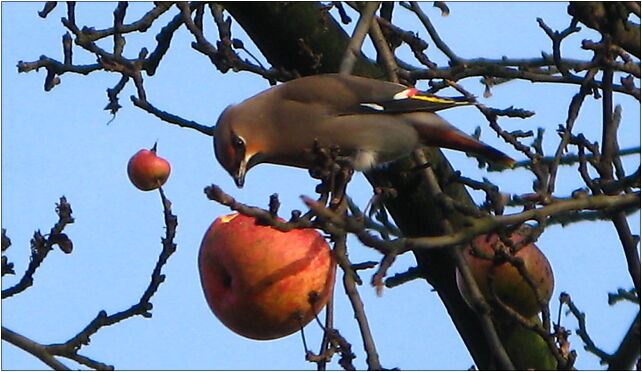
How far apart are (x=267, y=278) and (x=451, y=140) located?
1.18 metres

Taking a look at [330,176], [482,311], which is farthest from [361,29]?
[482,311]

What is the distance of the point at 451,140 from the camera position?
14.8 feet

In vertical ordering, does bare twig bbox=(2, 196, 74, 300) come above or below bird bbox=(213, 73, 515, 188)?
below

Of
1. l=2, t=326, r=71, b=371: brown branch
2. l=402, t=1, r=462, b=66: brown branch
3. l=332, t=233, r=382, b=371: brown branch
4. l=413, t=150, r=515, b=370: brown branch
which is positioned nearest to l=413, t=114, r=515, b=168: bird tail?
l=402, t=1, r=462, b=66: brown branch

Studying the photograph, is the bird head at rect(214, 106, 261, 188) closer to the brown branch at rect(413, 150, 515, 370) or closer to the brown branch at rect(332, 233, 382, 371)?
the brown branch at rect(413, 150, 515, 370)

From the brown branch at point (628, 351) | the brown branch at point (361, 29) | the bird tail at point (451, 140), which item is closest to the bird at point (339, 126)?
the bird tail at point (451, 140)

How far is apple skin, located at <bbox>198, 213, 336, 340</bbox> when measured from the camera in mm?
3586

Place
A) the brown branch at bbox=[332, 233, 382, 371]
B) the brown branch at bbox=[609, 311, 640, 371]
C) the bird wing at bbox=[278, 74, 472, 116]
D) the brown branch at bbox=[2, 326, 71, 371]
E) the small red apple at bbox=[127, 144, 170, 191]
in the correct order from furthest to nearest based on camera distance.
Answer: the small red apple at bbox=[127, 144, 170, 191] < the bird wing at bbox=[278, 74, 472, 116] < the brown branch at bbox=[2, 326, 71, 371] < the brown branch at bbox=[609, 311, 640, 371] < the brown branch at bbox=[332, 233, 382, 371]

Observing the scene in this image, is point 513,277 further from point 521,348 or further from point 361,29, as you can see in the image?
point 361,29

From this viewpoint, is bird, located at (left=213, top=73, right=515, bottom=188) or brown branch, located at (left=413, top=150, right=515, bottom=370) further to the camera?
bird, located at (left=213, top=73, right=515, bottom=188)

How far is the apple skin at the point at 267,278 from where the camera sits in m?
3.59

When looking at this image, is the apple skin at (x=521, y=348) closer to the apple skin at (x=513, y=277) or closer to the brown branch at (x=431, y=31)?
the apple skin at (x=513, y=277)

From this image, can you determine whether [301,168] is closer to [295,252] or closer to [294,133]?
[294,133]

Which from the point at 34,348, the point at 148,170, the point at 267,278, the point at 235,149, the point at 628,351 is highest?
the point at 148,170
